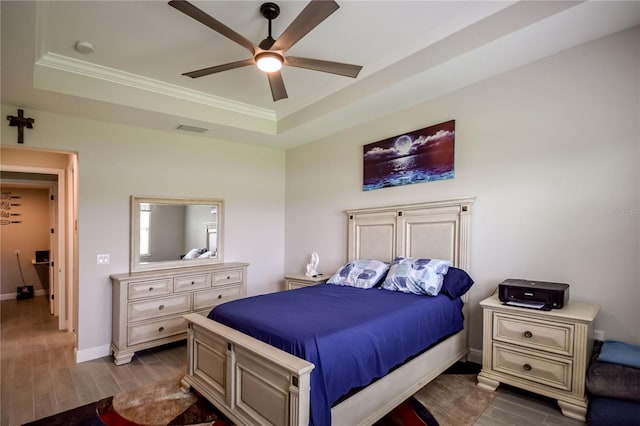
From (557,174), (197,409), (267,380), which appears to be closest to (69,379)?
(197,409)

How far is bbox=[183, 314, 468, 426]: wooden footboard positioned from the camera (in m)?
1.75

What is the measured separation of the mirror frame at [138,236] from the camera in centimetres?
390

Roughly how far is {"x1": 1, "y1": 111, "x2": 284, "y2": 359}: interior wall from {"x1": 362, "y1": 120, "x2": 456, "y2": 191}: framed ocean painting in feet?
6.17

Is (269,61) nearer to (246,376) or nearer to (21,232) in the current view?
(246,376)

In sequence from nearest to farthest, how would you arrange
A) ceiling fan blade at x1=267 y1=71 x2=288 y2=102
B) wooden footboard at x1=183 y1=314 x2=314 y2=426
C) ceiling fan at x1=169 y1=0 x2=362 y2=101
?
wooden footboard at x1=183 y1=314 x2=314 y2=426, ceiling fan at x1=169 y1=0 x2=362 y2=101, ceiling fan blade at x1=267 y1=71 x2=288 y2=102

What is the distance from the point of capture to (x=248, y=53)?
3.05 metres

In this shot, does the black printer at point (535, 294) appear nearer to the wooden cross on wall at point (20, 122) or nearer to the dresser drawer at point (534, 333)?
the dresser drawer at point (534, 333)

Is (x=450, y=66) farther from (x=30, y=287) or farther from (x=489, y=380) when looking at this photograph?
(x=30, y=287)

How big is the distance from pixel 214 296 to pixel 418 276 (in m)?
2.55

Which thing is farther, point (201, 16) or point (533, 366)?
point (533, 366)

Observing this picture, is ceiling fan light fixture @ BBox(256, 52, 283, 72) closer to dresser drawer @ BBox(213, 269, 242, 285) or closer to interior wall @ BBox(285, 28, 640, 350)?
interior wall @ BBox(285, 28, 640, 350)

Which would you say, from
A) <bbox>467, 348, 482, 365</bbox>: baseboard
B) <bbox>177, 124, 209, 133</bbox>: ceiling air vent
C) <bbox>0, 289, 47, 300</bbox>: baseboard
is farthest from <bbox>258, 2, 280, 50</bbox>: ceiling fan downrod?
<bbox>0, 289, 47, 300</bbox>: baseboard

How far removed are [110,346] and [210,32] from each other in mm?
3463

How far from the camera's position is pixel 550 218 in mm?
2746
